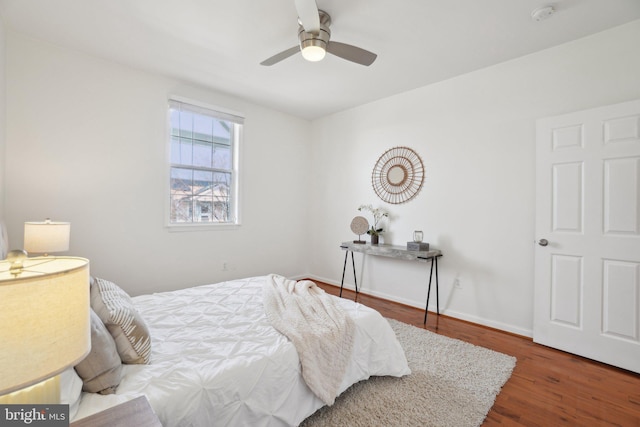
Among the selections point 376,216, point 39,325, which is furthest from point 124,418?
point 376,216

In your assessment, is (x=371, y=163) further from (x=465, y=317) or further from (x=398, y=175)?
(x=465, y=317)

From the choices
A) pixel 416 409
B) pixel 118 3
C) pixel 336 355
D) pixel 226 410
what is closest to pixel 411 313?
pixel 416 409

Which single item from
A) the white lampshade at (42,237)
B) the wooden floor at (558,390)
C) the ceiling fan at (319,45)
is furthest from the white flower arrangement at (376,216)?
the white lampshade at (42,237)

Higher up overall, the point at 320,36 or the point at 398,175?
the point at 320,36

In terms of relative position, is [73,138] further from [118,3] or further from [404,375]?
[404,375]

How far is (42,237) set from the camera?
2.20 m

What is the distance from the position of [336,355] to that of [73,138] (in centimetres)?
322

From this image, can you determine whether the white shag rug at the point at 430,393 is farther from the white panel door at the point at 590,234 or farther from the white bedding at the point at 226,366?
the white panel door at the point at 590,234

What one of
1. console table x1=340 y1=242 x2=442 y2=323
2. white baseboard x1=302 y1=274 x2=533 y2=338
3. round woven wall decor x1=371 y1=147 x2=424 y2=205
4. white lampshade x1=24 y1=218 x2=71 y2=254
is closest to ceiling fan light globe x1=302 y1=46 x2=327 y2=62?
round woven wall decor x1=371 y1=147 x2=424 y2=205

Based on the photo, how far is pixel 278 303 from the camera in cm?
210

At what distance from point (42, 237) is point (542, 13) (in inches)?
163

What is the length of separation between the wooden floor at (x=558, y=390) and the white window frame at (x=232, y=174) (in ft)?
10.1

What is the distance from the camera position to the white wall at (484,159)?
253 cm

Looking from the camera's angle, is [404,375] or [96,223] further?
[96,223]
